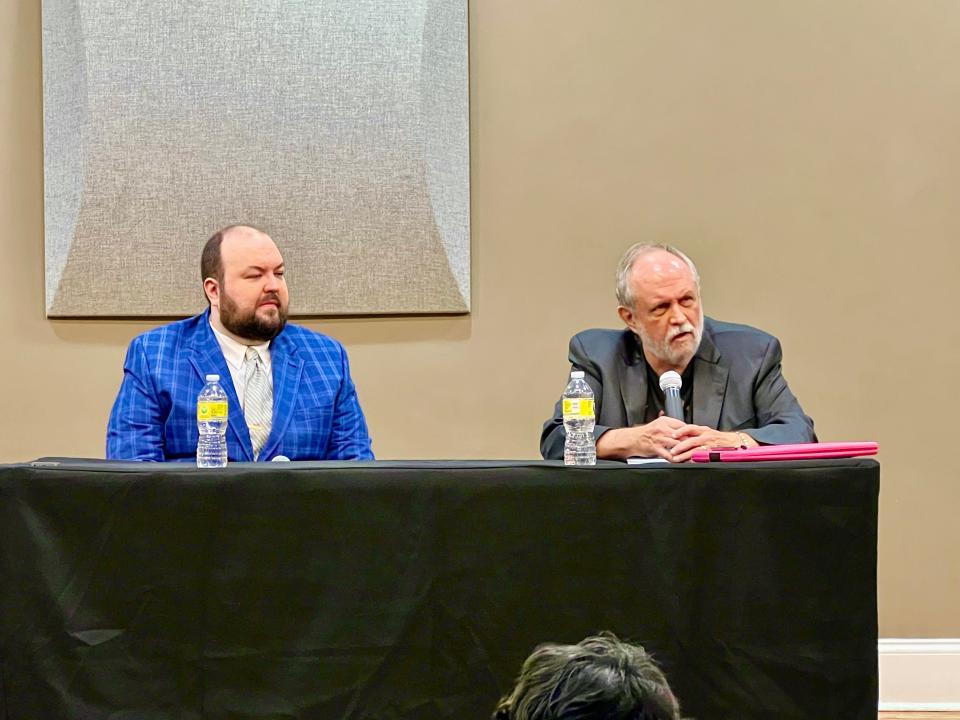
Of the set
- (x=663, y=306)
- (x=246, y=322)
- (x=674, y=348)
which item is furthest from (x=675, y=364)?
(x=246, y=322)

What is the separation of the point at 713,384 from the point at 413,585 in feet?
3.73

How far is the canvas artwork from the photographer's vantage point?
357 cm

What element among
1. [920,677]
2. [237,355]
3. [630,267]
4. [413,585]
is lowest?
[920,677]

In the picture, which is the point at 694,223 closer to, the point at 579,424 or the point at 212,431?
the point at 579,424

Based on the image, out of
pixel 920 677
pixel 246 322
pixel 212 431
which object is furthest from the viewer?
pixel 920 677

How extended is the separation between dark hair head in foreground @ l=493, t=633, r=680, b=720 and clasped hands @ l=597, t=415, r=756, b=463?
1437mm

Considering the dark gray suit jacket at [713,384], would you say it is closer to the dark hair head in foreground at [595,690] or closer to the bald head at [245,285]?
the bald head at [245,285]

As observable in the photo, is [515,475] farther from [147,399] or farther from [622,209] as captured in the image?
[622,209]

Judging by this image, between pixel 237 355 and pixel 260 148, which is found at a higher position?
pixel 260 148

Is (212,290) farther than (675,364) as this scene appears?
Yes

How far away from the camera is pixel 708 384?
2.82 m

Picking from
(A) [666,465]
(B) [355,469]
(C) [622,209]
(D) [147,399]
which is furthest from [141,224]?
(A) [666,465]

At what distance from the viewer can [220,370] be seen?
9.66 ft

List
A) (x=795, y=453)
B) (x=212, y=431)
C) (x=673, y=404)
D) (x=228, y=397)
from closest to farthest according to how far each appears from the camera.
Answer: (x=795, y=453) < (x=212, y=431) < (x=673, y=404) < (x=228, y=397)
